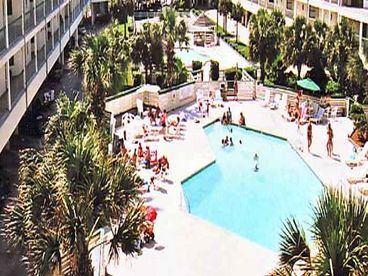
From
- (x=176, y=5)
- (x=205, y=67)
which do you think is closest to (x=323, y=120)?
(x=205, y=67)

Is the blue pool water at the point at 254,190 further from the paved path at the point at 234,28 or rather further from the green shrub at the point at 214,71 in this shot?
the paved path at the point at 234,28

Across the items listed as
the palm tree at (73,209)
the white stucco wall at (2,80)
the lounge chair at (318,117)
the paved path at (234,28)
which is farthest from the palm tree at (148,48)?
the palm tree at (73,209)

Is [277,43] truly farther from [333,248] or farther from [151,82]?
[333,248]

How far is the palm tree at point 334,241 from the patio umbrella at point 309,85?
86.2 feet

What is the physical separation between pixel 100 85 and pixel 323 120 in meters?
12.4

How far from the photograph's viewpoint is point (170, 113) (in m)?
34.2

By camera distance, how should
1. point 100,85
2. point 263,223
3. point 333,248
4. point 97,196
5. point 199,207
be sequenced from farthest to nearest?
point 100,85
point 199,207
point 263,223
point 97,196
point 333,248

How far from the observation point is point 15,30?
2234 cm

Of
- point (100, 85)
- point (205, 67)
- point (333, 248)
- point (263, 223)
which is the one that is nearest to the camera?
point (333, 248)

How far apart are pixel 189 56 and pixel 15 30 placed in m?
31.0

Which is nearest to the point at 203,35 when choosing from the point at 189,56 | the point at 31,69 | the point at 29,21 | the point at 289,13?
the point at 189,56

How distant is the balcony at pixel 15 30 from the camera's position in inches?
838

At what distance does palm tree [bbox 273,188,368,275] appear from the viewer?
8.76 meters

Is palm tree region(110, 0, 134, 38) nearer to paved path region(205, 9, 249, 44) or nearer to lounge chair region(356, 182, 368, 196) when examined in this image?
paved path region(205, 9, 249, 44)
